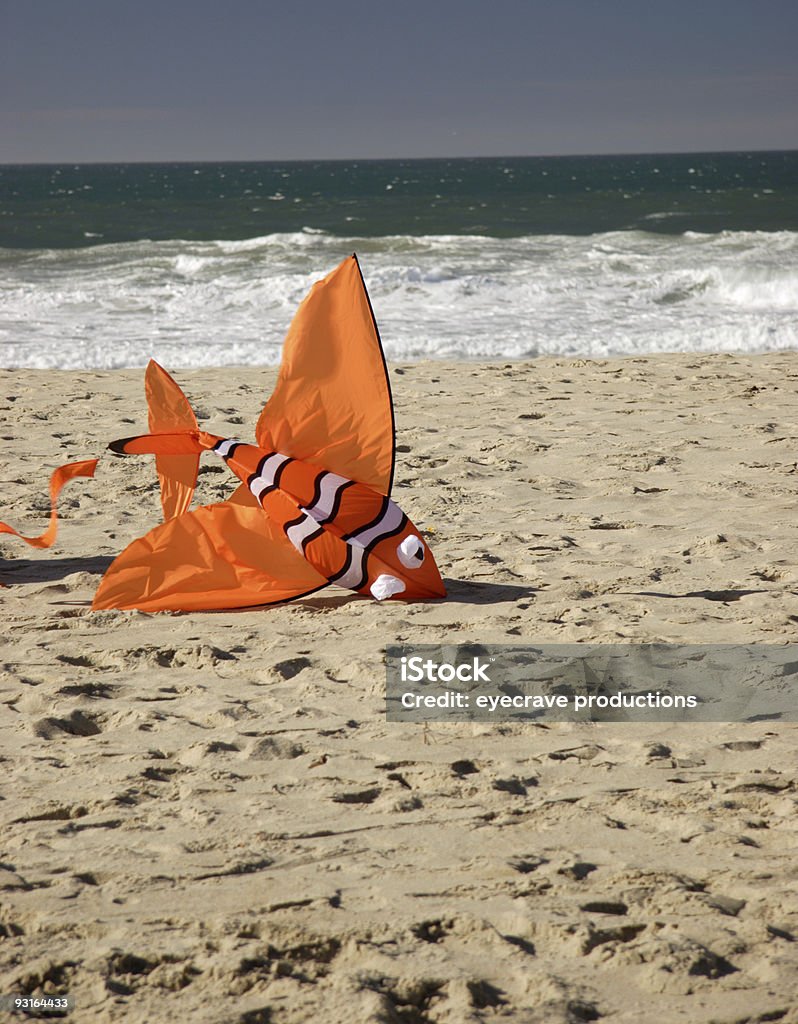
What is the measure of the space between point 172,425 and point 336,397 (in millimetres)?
725

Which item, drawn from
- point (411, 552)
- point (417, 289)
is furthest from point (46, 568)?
point (417, 289)

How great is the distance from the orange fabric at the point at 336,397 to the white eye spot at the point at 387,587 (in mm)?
326

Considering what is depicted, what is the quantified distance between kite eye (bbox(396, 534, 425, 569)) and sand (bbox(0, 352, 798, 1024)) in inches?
6.7

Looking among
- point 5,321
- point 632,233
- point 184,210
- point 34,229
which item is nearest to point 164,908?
point 5,321

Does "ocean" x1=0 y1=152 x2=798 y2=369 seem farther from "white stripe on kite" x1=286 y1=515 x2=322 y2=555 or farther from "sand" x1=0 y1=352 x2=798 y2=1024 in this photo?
"white stripe on kite" x1=286 y1=515 x2=322 y2=555

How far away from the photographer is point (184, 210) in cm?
3375

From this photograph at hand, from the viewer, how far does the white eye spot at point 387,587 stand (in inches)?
151

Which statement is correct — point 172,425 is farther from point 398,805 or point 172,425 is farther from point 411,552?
point 398,805

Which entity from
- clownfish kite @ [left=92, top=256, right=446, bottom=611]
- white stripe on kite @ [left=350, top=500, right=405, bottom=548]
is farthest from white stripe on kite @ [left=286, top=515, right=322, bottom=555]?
white stripe on kite @ [left=350, top=500, right=405, bottom=548]

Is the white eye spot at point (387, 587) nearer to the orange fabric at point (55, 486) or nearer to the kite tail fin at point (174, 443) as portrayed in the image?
the kite tail fin at point (174, 443)

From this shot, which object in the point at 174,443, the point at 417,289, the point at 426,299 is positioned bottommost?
the point at 174,443

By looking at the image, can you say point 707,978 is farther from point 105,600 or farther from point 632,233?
point 632,233

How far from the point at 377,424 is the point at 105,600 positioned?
1170 millimetres

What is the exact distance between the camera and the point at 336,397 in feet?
13.0
